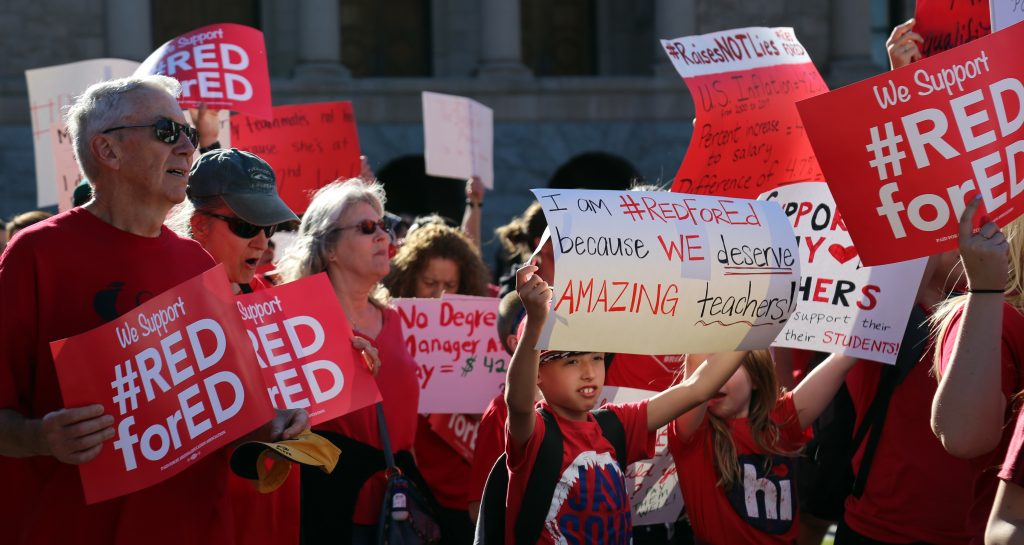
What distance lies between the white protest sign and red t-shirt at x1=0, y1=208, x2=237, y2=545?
6.09 feet

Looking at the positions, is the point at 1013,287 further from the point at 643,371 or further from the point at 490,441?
the point at 643,371

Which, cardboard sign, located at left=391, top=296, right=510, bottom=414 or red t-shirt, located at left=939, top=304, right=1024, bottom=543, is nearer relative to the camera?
red t-shirt, located at left=939, top=304, right=1024, bottom=543

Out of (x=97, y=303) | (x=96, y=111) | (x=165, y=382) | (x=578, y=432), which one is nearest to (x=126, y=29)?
(x=578, y=432)

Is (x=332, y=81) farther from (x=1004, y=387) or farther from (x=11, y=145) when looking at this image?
(x=1004, y=387)

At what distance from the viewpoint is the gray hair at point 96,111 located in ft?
10.3

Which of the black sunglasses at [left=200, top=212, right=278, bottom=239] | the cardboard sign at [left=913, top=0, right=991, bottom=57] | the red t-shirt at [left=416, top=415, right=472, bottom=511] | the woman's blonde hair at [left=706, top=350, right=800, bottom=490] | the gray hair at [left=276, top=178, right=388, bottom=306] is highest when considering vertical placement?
the cardboard sign at [left=913, top=0, right=991, bottom=57]

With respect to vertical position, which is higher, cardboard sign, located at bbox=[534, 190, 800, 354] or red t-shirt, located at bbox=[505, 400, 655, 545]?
cardboard sign, located at bbox=[534, 190, 800, 354]

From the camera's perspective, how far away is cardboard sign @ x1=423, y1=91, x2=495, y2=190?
8703 mm

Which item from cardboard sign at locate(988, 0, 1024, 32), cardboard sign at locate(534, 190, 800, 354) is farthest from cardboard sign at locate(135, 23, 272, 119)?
cardboard sign at locate(988, 0, 1024, 32)

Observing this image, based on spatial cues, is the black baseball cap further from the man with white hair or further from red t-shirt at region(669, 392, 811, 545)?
red t-shirt at region(669, 392, 811, 545)

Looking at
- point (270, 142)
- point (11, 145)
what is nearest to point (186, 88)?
point (270, 142)

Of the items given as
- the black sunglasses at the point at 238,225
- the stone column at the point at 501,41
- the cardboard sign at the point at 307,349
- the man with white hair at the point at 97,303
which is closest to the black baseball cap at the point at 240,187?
the black sunglasses at the point at 238,225

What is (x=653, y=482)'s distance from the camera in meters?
4.71

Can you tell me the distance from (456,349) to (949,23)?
240 cm
